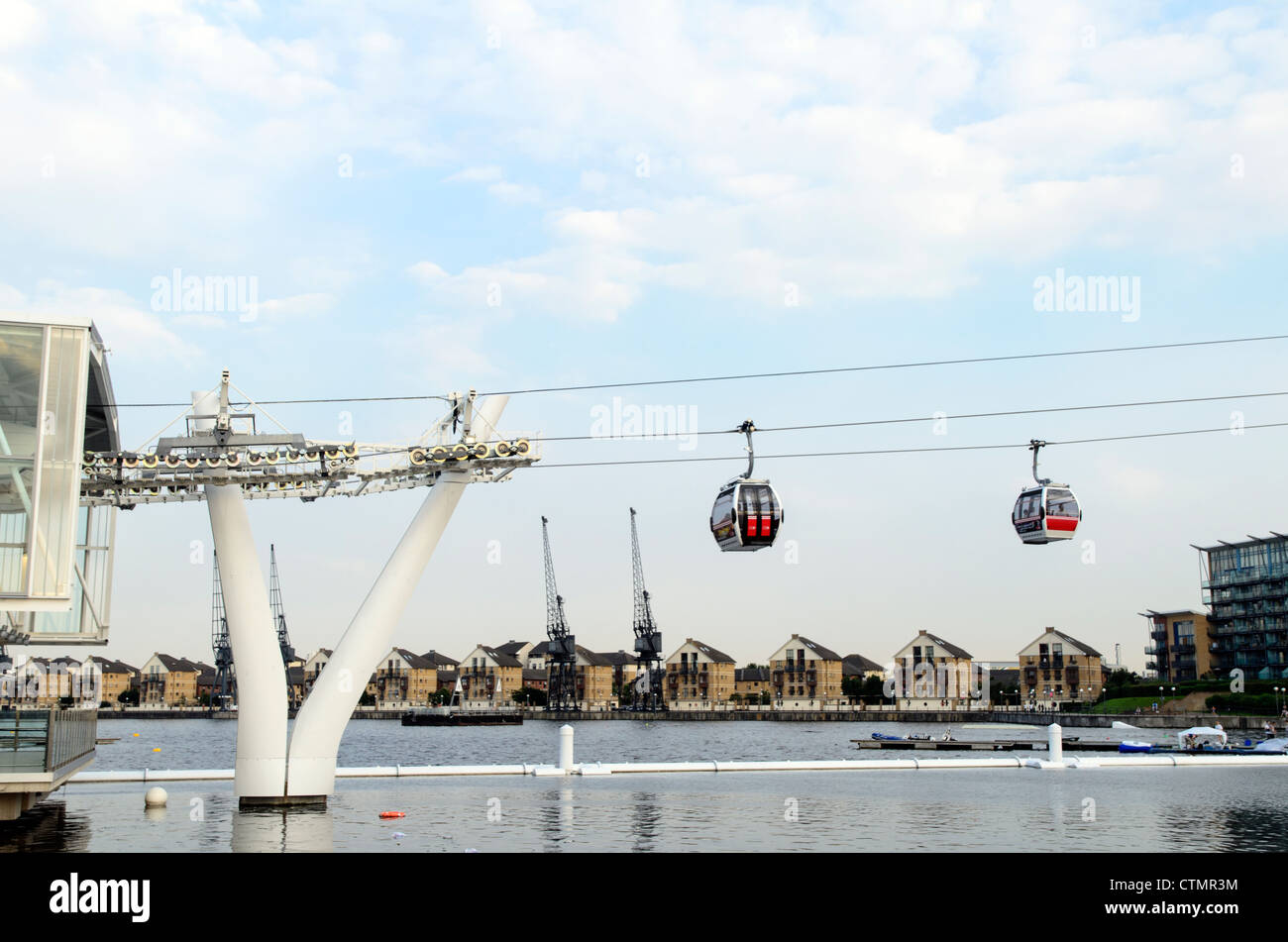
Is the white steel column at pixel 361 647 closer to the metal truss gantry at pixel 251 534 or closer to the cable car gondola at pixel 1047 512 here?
the metal truss gantry at pixel 251 534

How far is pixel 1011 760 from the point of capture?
52.4 meters

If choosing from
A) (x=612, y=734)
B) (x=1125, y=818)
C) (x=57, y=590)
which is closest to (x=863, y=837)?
(x=1125, y=818)

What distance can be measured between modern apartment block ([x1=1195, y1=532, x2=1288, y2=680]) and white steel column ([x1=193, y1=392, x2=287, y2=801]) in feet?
534

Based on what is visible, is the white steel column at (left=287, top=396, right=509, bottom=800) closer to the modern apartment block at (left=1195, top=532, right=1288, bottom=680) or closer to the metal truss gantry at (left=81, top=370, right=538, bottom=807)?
the metal truss gantry at (left=81, top=370, right=538, bottom=807)

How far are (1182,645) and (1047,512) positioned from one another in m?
169

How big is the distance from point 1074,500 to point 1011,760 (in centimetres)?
2221

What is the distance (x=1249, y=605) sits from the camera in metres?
171

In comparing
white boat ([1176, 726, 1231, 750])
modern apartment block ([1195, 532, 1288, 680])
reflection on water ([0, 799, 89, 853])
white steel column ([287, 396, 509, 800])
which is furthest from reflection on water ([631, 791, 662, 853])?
modern apartment block ([1195, 532, 1288, 680])

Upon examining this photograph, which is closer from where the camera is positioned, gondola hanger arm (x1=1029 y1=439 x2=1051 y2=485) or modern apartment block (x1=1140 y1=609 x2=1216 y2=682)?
gondola hanger arm (x1=1029 y1=439 x2=1051 y2=485)

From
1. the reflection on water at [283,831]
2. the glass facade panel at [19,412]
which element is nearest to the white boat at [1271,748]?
the reflection on water at [283,831]

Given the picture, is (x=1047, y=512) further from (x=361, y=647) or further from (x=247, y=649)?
(x=247, y=649)

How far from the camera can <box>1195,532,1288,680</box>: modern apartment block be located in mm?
165625

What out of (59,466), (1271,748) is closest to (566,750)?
(59,466)
